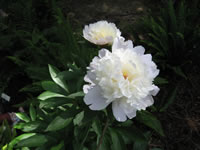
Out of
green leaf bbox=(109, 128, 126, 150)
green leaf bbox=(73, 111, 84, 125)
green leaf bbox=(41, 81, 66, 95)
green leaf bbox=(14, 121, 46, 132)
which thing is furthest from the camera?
green leaf bbox=(14, 121, 46, 132)

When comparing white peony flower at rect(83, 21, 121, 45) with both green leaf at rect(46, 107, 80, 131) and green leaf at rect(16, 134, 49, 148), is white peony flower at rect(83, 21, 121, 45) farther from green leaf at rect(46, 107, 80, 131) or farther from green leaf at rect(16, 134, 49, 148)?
green leaf at rect(16, 134, 49, 148)

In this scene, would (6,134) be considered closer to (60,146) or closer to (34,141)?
(34,141)

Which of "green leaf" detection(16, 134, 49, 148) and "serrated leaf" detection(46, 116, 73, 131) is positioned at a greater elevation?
"serrated leaf" detection(46, 116, 73, 131)

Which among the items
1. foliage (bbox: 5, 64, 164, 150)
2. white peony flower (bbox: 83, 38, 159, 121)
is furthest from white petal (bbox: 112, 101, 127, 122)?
foliage (bbox: 5, 64, 164, 150)

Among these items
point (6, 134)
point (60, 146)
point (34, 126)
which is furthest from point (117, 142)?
point (6, 134)

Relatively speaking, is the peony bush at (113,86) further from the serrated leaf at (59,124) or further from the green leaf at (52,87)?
the green leaf at (52,87)

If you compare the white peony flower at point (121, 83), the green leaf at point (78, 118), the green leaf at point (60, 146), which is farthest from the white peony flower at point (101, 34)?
the green leaf at point (60, 146)

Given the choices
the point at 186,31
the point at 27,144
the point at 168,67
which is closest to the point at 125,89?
the point at 27,144
